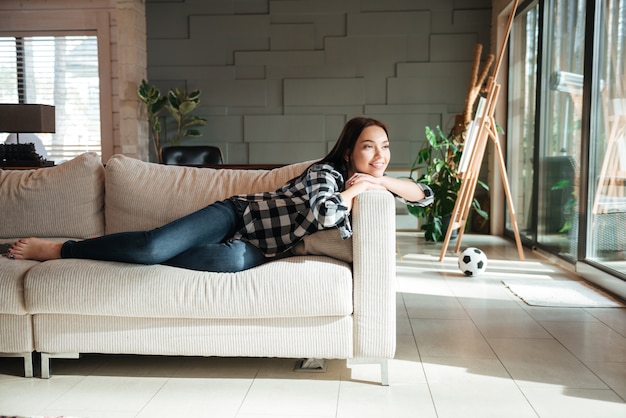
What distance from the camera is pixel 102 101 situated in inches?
264

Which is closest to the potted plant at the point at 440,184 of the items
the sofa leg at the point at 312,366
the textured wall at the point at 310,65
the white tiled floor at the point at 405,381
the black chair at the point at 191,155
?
the textured wall at the point at 310,65

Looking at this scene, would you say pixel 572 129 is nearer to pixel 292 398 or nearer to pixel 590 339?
pixel 590 339

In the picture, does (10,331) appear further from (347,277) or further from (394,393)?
(394,393)

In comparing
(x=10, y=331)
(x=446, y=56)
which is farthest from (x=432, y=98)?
(x=10, y=331)

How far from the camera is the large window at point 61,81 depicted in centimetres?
679

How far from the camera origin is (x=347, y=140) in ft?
8.16

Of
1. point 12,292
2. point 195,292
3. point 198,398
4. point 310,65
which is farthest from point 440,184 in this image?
point 12,292

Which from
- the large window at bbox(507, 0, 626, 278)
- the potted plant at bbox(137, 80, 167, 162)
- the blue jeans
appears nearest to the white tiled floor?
the blue jeans

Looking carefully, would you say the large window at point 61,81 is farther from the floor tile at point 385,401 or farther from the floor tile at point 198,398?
the floor tile at point 385,401

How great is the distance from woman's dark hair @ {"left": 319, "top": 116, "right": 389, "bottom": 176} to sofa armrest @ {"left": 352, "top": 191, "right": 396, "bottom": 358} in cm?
38

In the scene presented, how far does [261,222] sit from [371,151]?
0.52 meters

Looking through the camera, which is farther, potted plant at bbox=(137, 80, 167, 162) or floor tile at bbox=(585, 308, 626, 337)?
potted plant at bbox=(137, 80, 167, 162)

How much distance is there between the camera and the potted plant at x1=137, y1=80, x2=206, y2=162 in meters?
6.18

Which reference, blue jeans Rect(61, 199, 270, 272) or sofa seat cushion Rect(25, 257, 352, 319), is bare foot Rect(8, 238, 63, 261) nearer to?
blue jeans Rect(61, 199, 270, 272)
